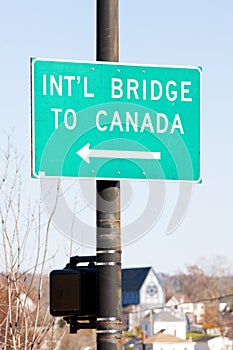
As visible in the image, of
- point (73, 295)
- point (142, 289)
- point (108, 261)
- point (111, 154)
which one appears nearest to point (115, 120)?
point (111, 154)

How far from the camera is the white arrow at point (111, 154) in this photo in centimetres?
647

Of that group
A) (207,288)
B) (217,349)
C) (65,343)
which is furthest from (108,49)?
(207,288)

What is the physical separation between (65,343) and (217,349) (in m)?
31.9

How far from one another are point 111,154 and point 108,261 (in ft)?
2.29

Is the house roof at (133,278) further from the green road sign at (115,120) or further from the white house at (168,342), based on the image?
the green road sign at (115,120)

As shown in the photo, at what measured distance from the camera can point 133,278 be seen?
148 m

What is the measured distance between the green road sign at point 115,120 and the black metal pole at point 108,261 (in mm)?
196

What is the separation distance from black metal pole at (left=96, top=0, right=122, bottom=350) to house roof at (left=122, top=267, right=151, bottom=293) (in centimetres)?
13653

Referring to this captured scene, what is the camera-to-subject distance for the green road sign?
21.1 ft

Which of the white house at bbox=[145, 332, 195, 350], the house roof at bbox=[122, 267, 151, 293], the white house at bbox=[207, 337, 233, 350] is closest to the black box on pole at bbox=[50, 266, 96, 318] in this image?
the white house at bbox=[145, 332, 195, 350]

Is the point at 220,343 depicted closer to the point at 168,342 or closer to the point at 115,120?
the point at 168,342

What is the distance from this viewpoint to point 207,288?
4749 inches

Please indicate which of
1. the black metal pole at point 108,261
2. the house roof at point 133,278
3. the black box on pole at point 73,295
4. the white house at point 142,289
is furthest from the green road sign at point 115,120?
the house roof at point 133,278

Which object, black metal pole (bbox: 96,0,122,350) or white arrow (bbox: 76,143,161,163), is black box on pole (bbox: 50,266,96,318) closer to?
black metal pole (bbox: 96,0,122,350)
